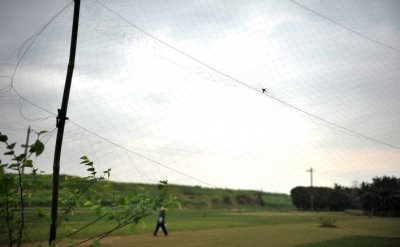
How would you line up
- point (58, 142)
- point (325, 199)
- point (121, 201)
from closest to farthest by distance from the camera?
point (121, 201) → point (58, 142) → point (325, 199)

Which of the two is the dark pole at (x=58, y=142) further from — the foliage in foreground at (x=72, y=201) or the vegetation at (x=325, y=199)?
the vegetation at (x=325, y=199)

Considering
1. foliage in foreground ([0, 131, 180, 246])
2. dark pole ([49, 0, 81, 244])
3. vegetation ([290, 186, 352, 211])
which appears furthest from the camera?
vegetation ([290, 186, 352, 211])

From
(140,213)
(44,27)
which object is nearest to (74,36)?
(44,27)

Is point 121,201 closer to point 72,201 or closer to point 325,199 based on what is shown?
point 72,201

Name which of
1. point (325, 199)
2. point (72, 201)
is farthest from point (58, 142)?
point (325, 199)

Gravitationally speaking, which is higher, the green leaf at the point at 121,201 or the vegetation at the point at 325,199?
the green leaf at the point at 121,201

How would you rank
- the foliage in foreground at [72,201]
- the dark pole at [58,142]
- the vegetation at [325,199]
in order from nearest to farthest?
the foliage in foreground at [72,201]
the dark pole at [58,142]
the vegetation at [325,199]

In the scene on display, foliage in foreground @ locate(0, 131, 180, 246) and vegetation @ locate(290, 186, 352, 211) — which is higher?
foliage in foreground @ locate(0, 131, 180, 246)

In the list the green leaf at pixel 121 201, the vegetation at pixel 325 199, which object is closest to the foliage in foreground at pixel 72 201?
the green leaf at pixel 121 201

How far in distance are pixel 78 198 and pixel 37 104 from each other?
1130mm

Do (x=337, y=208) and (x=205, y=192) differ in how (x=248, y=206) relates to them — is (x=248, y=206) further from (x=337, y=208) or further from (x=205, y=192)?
(x=337, y=208)

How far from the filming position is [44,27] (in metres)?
3.07

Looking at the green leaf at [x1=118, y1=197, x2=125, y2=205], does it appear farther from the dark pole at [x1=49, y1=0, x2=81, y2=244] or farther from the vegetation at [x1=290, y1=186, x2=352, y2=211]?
the vegetation at [x1=290, y1=186, x2=352, y2=211]

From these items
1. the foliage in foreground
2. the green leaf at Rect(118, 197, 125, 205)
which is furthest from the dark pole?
the green leaf at Rect(118, 197, 125, 205)
